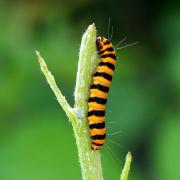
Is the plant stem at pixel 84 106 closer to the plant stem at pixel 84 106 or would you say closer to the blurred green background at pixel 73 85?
the plant stem at pixel 84 106

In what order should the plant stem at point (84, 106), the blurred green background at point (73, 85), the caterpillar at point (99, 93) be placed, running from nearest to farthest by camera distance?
the plant stem at point (84, 106) < the caterpillar at point (99, 93) < the blurred green background at point (73, 85)

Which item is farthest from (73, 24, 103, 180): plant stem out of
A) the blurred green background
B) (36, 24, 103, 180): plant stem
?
the blurred green background

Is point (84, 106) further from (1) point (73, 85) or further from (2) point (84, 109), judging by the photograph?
(1) point (73, 85)

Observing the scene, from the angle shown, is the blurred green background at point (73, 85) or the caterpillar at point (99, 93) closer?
the caterpillar at point (99, 93)

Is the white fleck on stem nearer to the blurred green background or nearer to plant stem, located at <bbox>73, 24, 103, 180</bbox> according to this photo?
plant stem, located at <bbox>73, 24, 103, 180</bbox>

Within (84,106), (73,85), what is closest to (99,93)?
(84,106)

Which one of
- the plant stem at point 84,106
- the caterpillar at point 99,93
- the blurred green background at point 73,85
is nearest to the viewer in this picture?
the plant stem at point 84,106

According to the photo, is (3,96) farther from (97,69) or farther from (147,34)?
(97,69)

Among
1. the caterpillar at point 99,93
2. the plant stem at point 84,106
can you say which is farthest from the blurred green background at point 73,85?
the plant stem at point 84,106
